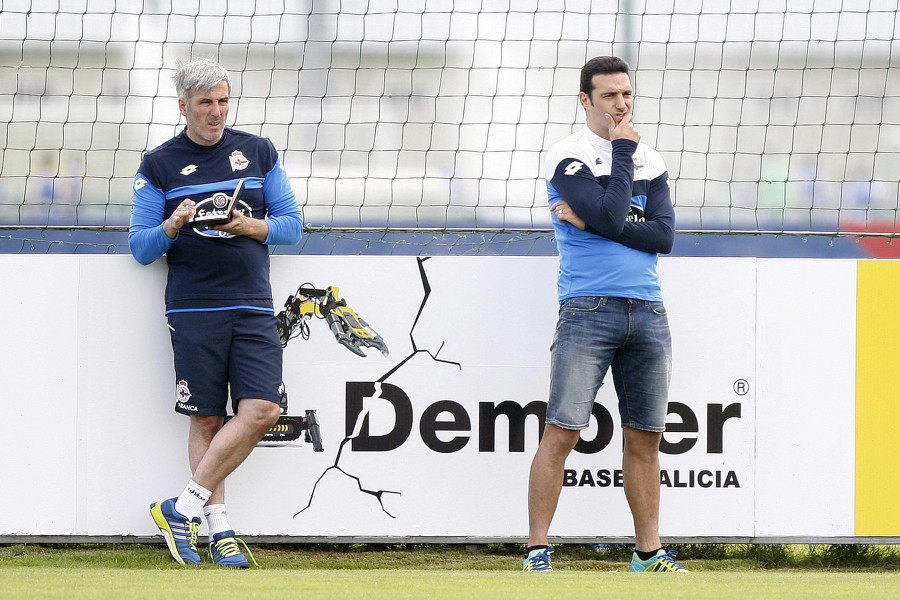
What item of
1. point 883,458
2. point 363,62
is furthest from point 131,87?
point 883,458

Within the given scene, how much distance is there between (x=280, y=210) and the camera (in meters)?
4.19

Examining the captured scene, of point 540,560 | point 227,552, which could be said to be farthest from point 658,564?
point 227,552

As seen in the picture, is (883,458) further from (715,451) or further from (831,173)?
(831,173)

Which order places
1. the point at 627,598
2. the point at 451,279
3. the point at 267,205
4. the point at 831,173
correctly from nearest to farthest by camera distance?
1. the point at 627,598
2. the point at 267,205
3. the point at 451,279
4. the point at 831,173

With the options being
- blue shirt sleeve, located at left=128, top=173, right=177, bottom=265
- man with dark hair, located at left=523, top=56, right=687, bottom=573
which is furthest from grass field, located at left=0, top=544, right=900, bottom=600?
blue shirt sleeve, located at left=128, top=173, right=177, bottom=265

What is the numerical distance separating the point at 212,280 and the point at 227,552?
38.8 inches

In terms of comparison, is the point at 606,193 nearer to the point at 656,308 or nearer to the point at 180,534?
the point at 656,308

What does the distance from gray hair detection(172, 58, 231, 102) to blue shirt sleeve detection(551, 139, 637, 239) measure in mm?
1300

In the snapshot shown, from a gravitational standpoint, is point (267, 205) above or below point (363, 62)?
below

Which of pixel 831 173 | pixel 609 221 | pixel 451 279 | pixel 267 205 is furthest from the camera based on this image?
pixel 831 173

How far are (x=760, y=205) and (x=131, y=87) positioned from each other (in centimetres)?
349

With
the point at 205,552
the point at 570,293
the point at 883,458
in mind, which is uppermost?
the point at 570,293

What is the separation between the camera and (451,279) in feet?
14.7

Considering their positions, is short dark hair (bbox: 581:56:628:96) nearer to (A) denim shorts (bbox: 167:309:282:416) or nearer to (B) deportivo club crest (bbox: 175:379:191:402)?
(A) denim shorts (bbox: 167:309:282:416)
